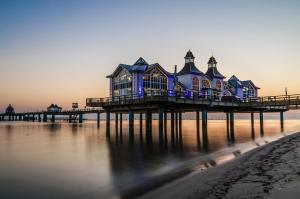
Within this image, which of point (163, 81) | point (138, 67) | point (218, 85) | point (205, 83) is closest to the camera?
point (138, 67)

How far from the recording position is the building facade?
45312 millimetres

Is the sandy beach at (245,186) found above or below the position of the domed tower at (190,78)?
below

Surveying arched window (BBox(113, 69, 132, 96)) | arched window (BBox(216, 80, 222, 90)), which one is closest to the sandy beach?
arched window (BBox(113, 69, 132, 96))

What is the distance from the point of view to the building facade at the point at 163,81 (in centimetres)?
4531

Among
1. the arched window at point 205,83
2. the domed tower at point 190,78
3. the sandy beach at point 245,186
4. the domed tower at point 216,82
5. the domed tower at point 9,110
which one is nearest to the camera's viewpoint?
the sandy beach at point 245,186

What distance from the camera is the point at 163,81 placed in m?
48.7

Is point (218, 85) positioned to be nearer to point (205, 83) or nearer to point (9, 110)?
point (205, 83)

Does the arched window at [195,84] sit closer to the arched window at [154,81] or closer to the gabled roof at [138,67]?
the arched window at [154,81]

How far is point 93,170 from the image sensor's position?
1416 cm

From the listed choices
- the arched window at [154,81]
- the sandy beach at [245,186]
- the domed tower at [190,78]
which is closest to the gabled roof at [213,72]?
the domed tower at [190,78]

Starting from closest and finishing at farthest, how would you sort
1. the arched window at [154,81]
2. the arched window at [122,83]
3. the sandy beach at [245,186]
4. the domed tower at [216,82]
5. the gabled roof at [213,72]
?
the sandy beach at [245,186] < the arched window at [154,81] < the arched window at [122,83] < the domed tower at [216,82] < the gabled roof at [213,72]

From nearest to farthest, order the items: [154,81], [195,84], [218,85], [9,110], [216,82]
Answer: [154,81], [195,84], [216,82], [218,85], [9,110]

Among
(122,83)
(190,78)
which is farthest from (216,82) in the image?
(122,83)

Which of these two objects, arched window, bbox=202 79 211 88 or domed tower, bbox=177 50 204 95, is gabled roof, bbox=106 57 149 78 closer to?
domed tower, bbox=177 50 204 95
